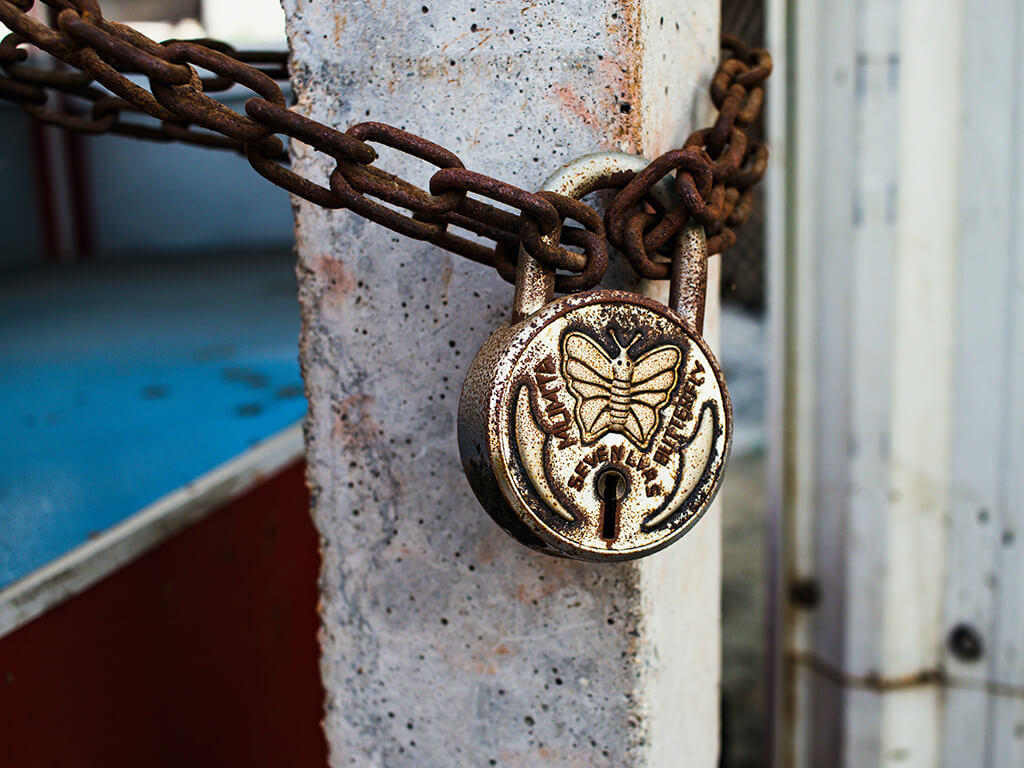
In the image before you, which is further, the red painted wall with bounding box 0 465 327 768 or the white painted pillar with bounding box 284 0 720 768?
the red painted wall with bounding box 0 465 327 768

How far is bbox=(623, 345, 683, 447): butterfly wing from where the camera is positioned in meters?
0.56

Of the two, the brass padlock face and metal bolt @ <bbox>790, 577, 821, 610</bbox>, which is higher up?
the brass padlock face

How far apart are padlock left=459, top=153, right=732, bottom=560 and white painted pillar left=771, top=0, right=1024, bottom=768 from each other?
1.01 m

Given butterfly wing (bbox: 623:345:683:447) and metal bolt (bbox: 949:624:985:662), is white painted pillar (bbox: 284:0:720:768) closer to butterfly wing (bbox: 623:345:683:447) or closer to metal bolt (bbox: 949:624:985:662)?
butterfly wing (bbox: 623:345:683:447)

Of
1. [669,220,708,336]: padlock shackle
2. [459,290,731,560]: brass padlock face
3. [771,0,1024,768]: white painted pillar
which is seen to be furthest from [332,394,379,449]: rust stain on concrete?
[771,0,1024,768]: white painted pillar

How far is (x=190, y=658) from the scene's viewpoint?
4.02 ft

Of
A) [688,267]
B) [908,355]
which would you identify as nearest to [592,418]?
[688,267]

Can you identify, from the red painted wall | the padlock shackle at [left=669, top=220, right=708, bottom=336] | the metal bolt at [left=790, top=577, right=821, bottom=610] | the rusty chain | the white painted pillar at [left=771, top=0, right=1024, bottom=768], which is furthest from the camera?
the metal bolt at [left=790, top=577, right=821, bottom=610]

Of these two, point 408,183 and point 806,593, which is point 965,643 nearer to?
point 806,593

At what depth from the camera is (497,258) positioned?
0.56 meters

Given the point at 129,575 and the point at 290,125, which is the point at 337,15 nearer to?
the point at 290,125

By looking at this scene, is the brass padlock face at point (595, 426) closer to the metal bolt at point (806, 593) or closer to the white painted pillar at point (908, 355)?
the white painted pillar at point (908, 355)

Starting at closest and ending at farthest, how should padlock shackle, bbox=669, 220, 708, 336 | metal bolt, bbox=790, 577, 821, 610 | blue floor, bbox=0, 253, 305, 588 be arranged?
padlock shackle, bbox=669, 220, 708, 336
blue floor, bbox=0, 253, 305, 588
metal bolt, bbox=790, 577, 821, 610

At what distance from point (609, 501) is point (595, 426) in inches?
1.9
